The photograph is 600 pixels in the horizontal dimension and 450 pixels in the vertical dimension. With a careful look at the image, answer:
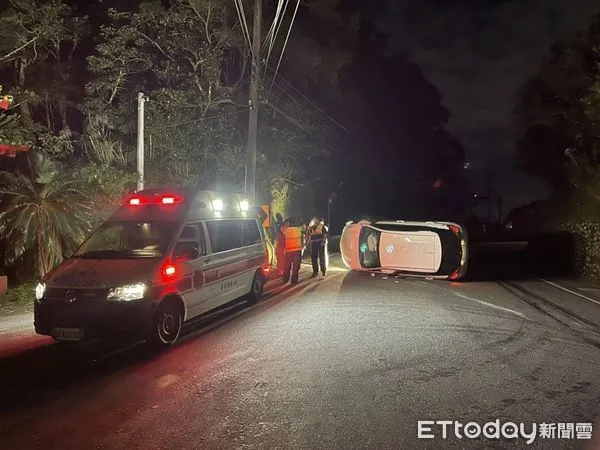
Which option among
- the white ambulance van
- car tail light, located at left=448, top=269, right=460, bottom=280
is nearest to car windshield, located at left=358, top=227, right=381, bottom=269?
car tail light, located at left=448, top=269, right=460, bottom=280

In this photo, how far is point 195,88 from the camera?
61.2ft

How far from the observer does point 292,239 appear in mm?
13812

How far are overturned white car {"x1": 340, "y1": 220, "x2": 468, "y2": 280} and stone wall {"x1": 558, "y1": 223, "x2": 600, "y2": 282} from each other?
477 centimetres

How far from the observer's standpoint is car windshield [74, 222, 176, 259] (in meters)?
7.63

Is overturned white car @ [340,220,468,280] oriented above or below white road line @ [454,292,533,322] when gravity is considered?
above

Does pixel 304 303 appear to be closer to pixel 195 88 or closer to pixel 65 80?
pixel 195 88

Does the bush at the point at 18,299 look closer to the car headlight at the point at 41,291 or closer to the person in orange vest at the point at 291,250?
the car headlight at the point at 41,291

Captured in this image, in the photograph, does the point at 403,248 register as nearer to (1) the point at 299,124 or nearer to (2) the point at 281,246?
(2) the point at 281,246

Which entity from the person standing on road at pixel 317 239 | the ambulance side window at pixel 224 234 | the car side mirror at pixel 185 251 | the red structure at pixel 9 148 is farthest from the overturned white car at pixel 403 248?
the red structure at pixel 9 148

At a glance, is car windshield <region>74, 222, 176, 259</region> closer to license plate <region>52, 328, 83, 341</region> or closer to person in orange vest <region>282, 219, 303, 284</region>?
license plate <region>52, 328, 83, 341</region>

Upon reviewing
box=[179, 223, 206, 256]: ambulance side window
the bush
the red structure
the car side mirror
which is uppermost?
the red structure

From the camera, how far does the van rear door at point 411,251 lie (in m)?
14.7

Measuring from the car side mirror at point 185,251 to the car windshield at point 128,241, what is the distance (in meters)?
0.16

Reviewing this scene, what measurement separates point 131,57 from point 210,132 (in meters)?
3.50
